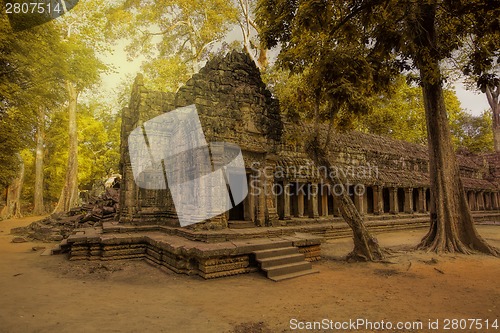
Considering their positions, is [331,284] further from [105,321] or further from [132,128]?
[132,128]

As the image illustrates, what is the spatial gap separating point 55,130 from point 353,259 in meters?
29.2

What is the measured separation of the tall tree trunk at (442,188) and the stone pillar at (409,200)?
8011 millimetres

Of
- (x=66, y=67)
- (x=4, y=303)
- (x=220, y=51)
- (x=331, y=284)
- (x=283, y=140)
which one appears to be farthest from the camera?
(x=220, y=51)

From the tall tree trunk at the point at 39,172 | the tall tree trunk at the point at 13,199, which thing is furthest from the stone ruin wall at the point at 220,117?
the tall tree trunk at the point at 13,199

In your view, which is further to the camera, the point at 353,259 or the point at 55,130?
the point at 55,130

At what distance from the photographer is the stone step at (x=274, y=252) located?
24.5 ft

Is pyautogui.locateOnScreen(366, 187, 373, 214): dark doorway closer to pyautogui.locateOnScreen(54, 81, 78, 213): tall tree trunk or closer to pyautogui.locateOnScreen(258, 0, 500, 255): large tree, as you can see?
pyautogui.locateOnScreen(258, 0, 500, 255): large tree

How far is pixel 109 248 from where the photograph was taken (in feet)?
28.5

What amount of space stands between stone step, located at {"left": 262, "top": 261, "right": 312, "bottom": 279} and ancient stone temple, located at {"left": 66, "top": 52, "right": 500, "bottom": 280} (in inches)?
0.9

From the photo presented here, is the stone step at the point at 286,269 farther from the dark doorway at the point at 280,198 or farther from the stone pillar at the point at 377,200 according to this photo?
the stone pillar at the point at 377,200

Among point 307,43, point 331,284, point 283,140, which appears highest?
point 307,43

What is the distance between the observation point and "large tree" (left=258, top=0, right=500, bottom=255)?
23.2 feet

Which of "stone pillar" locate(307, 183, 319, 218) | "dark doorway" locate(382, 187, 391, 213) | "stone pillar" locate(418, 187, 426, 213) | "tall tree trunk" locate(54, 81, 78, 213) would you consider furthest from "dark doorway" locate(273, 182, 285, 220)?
"tall tree trunk" locate(54, 81, 78, 213)

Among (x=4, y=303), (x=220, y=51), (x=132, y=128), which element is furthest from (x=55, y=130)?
(x=4, y=303)
